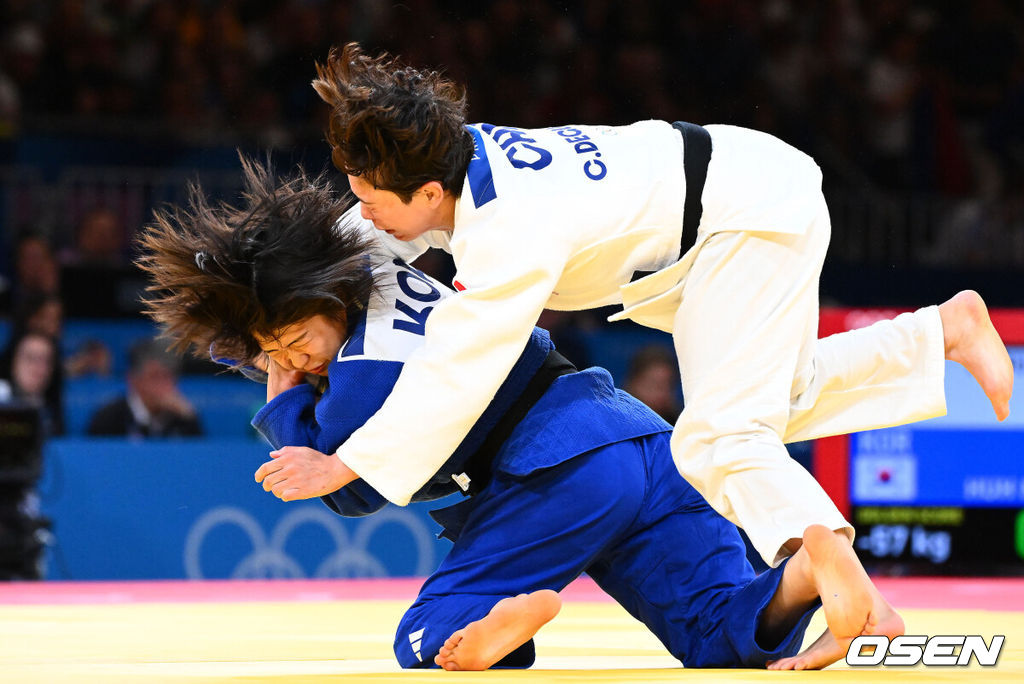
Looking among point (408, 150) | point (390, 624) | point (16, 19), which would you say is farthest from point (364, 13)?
point (408, 150)

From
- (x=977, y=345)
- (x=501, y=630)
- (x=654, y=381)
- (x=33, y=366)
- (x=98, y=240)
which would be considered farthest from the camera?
(x=98, y=240)

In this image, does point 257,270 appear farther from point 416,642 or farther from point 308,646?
point 308,646

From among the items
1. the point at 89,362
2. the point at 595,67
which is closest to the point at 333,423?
the point at 89,362

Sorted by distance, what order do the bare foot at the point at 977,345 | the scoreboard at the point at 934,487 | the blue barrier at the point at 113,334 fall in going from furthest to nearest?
the blue barrier at the point at 113,334 → the scoreboard at the point at 934,487 → the bare foot at the point at 977,345

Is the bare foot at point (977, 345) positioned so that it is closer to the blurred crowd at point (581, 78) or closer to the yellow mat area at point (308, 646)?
the yellow mat area at point (308, 646)

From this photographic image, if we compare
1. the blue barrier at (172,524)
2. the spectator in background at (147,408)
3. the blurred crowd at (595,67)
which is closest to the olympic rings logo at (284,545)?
the blue barrier at (172,524)

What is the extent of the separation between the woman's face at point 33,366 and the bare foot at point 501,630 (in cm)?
400

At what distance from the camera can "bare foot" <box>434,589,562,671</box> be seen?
7.92 feet

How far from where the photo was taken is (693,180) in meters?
2.79

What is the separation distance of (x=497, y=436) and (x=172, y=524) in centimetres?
316

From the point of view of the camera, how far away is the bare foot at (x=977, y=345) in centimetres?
290

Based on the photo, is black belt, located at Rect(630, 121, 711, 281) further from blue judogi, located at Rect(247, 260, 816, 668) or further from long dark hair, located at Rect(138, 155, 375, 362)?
long dark hair, located at Rect(138, 155, 375, 362)

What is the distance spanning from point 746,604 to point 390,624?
4.37 ft

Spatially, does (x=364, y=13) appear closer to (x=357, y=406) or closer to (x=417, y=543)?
(x=417, y=543)
